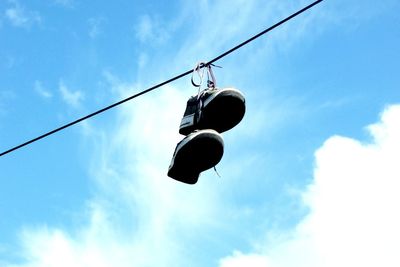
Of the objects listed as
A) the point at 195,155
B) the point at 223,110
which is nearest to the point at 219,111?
the point at 223,110

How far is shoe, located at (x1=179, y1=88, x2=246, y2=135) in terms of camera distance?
4090 millimetres

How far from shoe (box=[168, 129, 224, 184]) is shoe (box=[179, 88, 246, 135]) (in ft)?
0.68

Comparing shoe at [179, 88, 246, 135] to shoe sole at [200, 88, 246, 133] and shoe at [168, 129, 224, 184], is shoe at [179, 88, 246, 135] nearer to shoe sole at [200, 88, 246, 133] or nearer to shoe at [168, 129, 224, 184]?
shoe sole at [200, 88, 246, 133]

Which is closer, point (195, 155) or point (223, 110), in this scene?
point (195, 155)

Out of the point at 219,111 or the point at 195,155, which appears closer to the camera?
the point at 195,155

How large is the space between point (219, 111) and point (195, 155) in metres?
0.37

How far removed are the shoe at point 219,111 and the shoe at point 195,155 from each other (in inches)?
8.1

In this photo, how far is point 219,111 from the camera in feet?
13.6

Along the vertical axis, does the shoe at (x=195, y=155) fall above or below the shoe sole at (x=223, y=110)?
below

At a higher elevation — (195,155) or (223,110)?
(223,110)

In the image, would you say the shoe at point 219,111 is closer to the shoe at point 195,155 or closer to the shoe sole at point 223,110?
the shoe sole at point 223,110

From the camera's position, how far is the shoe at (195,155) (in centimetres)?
389

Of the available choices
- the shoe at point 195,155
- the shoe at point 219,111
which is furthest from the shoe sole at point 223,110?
the shoe at point 195,155

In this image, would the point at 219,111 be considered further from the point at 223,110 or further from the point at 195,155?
the point at 195,155
